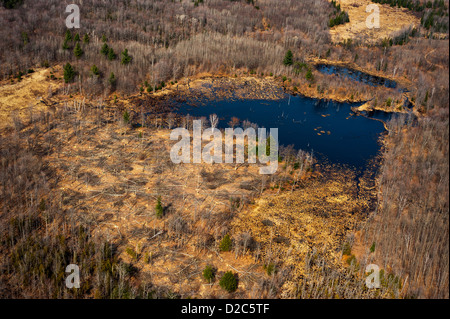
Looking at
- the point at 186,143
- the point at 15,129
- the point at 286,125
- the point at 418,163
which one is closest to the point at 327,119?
the point at 286,125

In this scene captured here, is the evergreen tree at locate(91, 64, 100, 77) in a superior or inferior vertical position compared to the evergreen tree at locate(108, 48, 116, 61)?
inferior

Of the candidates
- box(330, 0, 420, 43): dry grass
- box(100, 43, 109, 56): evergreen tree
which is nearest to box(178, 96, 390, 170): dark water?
box(100, 43, 109, 56): evergreen tree

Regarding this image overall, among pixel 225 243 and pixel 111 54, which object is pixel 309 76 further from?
pixel 225 243

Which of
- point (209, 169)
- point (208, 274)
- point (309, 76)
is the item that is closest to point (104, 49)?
point (209, 169)

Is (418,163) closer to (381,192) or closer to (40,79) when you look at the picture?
(381,192)

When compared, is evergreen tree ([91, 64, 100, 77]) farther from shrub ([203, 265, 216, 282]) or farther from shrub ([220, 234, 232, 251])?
shrub ([203, 265, 216, 282])

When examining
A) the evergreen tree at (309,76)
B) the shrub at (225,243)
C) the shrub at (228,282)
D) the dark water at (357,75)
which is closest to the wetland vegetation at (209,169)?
the shrub at (228,282)
